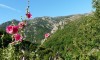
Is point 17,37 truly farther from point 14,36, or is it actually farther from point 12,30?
point 12,30

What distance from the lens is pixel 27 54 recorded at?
28.7 feet

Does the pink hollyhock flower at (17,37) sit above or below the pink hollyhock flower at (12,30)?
below

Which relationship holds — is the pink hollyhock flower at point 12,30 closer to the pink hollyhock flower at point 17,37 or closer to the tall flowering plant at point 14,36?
the tall flowering plant at point 14,36

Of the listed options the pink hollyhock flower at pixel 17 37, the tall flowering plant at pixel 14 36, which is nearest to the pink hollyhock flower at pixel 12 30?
the tall flowering plant at pixel 14 36

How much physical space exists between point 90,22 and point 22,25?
43.8 meters

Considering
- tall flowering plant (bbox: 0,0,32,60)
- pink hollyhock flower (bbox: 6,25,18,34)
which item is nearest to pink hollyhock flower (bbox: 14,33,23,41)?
tall flowering plant (bbox: 0,0,32,60)

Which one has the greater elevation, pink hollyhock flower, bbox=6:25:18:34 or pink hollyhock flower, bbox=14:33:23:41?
pink hollyhock flower, bbox=6:25:18:34

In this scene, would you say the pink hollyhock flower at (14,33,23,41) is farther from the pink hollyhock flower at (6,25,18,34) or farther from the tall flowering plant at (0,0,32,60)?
the pink hollyhock flower at (6,25,18,34)

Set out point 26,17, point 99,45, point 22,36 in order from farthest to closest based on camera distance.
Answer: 1. point 99,45
2. point 26,17
3. point 22,36

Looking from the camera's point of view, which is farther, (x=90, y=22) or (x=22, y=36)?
(x=90, y=22)

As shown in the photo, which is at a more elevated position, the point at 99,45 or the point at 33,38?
the point at 33,38

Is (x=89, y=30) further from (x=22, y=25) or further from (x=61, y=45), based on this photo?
(x=61, y=45)

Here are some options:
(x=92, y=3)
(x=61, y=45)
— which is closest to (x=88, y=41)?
(x=92, y=3)

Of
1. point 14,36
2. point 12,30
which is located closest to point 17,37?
point 14,36
